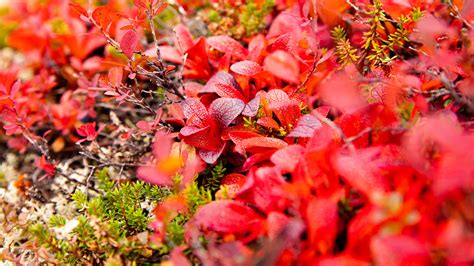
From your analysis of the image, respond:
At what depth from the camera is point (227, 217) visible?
1.11 m

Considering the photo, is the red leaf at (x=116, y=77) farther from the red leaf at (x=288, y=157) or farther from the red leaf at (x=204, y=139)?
the red leaf at (x=288, y=157)

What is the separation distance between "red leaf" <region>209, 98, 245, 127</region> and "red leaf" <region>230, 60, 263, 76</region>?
0.38 ft

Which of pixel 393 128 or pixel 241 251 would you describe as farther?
pixel 393 128

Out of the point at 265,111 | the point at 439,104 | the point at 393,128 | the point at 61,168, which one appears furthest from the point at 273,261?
the point at 61,168

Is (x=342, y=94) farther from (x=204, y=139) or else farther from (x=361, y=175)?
(x=204, y=139)

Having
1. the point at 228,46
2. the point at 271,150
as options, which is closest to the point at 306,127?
the point at 271,150

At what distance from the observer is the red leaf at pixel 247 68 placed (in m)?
1.41

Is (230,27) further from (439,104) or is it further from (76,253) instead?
(76,253)

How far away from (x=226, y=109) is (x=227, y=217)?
34cm

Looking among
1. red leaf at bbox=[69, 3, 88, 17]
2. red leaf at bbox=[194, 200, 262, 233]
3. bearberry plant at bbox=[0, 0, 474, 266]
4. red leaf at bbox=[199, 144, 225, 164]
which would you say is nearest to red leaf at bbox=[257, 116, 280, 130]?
bearberry plant at bbox=[0, 0, 474, 266]

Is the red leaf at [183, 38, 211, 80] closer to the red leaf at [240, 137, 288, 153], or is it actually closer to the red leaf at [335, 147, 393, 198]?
the red leaf at [240, 137, 288, 153]

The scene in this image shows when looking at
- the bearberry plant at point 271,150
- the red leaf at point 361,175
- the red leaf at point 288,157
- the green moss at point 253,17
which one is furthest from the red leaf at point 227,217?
the green moss at point 253,17

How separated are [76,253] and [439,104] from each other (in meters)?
1.04

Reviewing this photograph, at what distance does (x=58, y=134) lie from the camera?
1947 mm
